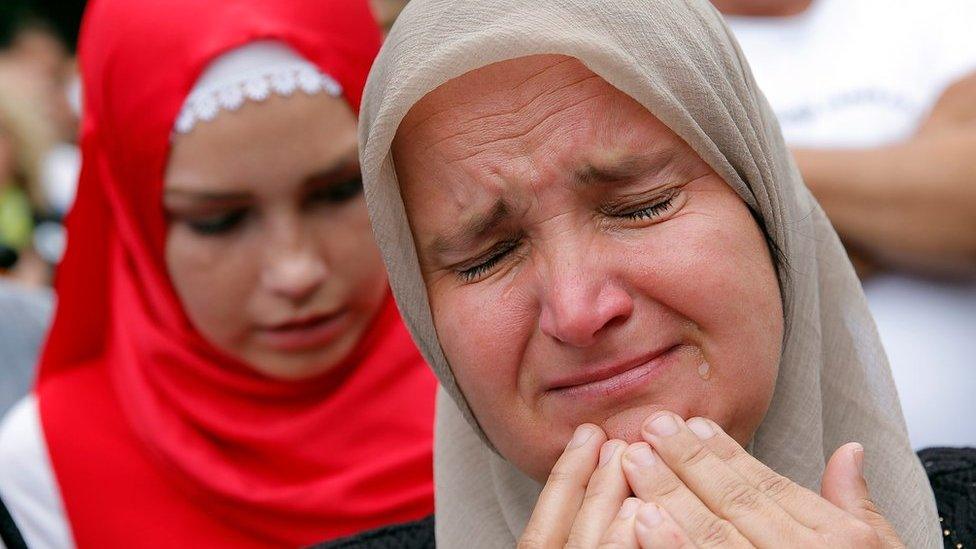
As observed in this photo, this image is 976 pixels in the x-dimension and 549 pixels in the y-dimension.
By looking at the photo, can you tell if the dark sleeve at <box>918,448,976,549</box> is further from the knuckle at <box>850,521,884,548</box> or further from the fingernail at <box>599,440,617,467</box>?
→ the fingernail at <box>599,440,617,467</box>

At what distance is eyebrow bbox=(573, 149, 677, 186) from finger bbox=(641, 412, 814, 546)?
33cm

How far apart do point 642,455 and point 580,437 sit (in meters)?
0.09

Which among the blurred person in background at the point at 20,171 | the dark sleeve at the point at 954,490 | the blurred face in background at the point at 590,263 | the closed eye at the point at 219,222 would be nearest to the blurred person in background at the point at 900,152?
the dark sleeve at the point at 954,490

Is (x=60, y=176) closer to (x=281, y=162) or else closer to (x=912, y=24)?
(x=281, y=162)

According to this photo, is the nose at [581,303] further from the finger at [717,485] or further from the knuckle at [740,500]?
the knuckle at [740,500]

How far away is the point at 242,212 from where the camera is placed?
109 inches

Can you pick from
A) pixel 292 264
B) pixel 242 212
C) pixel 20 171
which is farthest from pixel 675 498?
pixel 20 171

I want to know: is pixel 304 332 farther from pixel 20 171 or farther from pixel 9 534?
pixel 20 171

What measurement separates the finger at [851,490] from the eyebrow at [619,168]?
0.47 metres

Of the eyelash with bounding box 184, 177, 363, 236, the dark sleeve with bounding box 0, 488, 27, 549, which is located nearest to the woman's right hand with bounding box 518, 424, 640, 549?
the dark sleeve with bounding box 0, 488, 27, 549

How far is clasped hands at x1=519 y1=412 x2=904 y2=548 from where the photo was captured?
1503 millimetres

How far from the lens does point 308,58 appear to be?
9.27 feet

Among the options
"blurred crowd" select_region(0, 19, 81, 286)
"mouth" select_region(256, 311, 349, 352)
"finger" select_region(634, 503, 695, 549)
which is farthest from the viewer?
"blurred crowd" select_region(0, 19, 81, 286)

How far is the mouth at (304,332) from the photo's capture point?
9.27 ft
